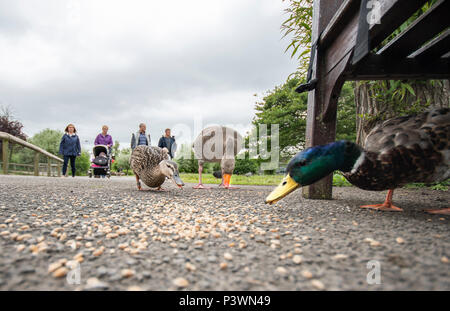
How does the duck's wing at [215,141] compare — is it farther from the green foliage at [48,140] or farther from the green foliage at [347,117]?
the green foliage at [48,140]

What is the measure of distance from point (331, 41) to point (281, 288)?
8.68 ft

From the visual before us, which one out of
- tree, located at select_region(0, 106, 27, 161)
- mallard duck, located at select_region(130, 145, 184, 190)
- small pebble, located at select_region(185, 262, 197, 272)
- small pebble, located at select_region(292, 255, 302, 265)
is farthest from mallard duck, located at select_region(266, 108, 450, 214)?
tree, located at select_region(0, 106, 27, 161)

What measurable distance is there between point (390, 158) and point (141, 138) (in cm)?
606

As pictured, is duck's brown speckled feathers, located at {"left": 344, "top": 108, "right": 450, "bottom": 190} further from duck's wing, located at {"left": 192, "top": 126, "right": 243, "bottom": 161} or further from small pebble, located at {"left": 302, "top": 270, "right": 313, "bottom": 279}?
duck's wing, located at {"left": 192, "top": 126, "right": 243, "bottom": 161}

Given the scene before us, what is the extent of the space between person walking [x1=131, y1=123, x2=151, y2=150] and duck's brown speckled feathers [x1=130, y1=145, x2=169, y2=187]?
2.76 metres

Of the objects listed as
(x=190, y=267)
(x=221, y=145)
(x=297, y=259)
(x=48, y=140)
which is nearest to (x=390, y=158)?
(x=297, y=259)

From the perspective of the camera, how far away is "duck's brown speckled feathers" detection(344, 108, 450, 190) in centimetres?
170

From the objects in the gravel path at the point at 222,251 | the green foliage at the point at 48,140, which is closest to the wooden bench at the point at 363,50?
the gravel path at the point at 222,251

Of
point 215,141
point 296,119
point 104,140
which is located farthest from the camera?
point 296,119

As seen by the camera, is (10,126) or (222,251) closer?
(222,251)

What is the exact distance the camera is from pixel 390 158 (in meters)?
1.73

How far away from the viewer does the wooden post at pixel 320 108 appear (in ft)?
8.80

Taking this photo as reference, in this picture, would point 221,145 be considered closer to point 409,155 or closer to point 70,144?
point 409,155

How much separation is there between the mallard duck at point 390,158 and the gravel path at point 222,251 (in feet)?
1.03
